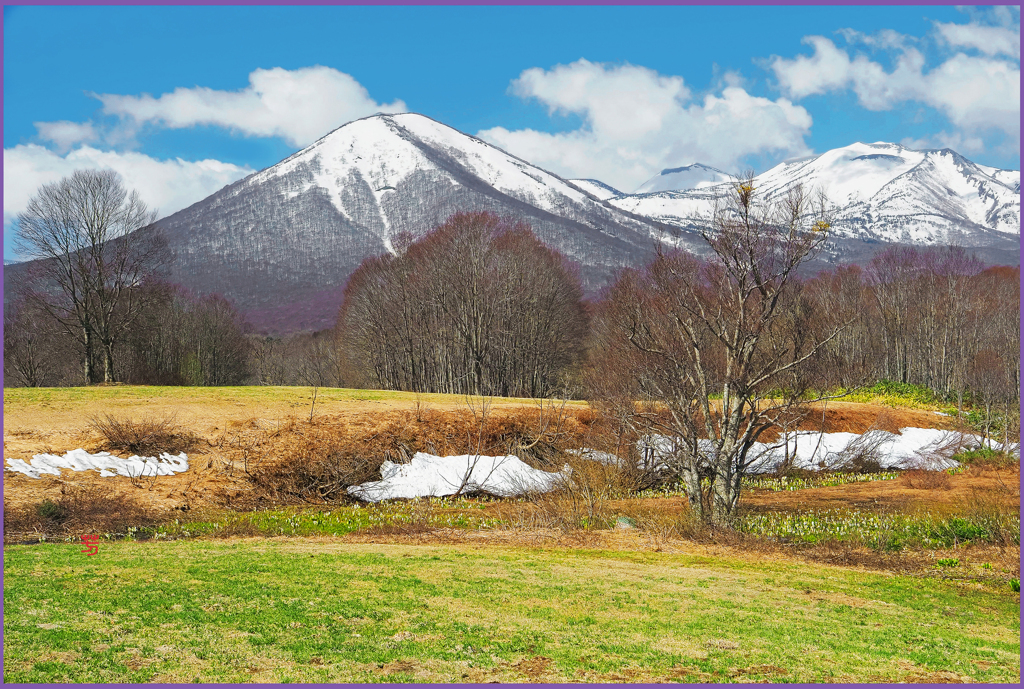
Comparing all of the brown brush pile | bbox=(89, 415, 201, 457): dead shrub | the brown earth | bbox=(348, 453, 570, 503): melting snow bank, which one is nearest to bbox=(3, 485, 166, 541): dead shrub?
the brown earth

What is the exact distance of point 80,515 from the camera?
18.8 metres

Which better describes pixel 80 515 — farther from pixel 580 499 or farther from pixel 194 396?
pixel 194 396

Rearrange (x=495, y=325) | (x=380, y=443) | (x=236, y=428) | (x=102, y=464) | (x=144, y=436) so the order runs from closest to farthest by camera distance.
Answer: (x=102, y=464)
(x=144, y=436)
(x=236, y=428)
(x=380, y=443)
(x=495, y=325)

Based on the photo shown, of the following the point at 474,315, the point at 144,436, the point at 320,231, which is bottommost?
the point at 144,436

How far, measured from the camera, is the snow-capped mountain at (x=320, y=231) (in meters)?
139

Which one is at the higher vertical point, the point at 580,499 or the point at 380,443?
the point at 380,443

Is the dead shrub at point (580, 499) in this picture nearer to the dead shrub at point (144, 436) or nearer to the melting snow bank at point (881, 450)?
the melting snow bank at point (881, 450)

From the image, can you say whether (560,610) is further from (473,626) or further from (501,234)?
(501,234)

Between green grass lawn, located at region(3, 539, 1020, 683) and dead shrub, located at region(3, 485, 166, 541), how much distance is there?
3.50 metres

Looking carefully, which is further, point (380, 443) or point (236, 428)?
point (380, 443)

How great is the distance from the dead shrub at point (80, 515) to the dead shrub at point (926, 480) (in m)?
25.6

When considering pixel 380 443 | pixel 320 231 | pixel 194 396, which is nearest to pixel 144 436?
pixel 194 396

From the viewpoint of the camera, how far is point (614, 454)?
27219mm

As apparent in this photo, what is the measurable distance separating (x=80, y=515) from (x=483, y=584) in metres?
12.2
